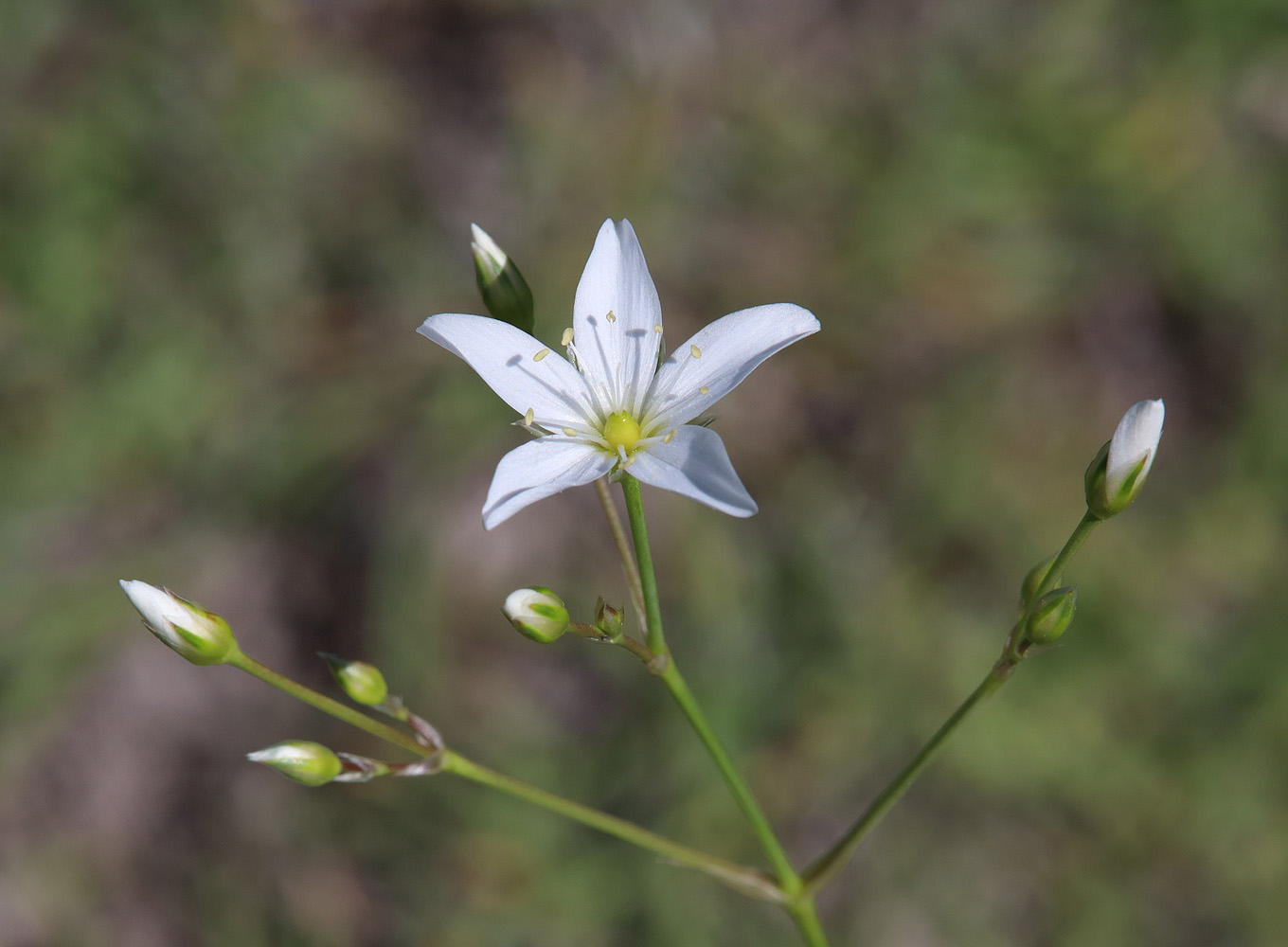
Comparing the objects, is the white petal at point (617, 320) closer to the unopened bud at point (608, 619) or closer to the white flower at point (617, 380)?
the white flower at point (617, 380)

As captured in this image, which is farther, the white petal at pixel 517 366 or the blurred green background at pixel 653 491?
the blurred green background at pixel 653 491

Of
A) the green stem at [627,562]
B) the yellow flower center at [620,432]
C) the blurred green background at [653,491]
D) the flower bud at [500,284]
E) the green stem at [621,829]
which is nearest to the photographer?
the green stem at [621,829]

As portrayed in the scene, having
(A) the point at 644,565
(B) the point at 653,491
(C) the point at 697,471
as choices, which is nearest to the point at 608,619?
(A) the point at 644,565

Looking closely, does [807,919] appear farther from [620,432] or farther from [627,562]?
[620,432]

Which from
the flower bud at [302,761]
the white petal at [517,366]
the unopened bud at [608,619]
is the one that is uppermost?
the white petal at [517,366]

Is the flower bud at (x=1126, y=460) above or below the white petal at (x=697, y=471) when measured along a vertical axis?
above

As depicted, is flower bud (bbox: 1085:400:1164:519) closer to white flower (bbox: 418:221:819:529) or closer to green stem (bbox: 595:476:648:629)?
white flower (bbox: 418:221:819:529)

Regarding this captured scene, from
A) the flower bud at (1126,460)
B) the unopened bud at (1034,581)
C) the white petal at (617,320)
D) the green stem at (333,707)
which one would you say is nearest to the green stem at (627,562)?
the white petal at (617,320)

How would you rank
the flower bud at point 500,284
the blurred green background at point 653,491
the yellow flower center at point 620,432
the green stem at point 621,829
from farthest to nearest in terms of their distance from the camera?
the blurred green background at point 653,491 → the yellow flower center at point 620,432 → the flower bud at point 500,284 → the green stem at point 621,829
